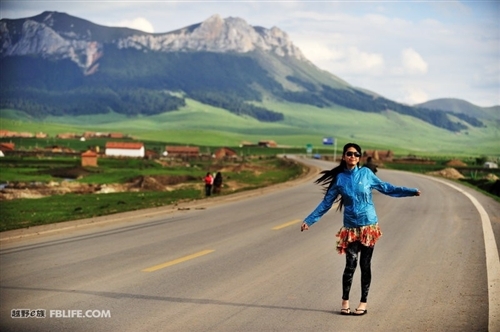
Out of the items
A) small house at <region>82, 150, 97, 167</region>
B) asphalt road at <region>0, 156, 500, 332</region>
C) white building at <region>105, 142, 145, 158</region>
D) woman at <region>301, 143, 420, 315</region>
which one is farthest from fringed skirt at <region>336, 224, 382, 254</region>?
white building at <region>105, 142, 145, 158</region>

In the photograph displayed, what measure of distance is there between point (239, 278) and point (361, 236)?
322 centimetres

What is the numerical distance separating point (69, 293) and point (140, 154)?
495ft

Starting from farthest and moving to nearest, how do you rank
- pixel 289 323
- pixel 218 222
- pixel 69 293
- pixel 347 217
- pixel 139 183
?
pixel 139 183 < pixel 218 222 < pixel 69 293 < pixel 347 217 < pixel 289 323

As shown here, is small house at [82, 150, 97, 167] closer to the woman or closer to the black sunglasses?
the woman

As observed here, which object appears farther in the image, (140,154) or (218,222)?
(140,154)

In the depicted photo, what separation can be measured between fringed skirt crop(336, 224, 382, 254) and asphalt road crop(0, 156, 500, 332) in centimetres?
87

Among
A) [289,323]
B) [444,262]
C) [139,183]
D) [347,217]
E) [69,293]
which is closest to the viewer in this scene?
[289,323]

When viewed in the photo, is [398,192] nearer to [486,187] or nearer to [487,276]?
[487,276]

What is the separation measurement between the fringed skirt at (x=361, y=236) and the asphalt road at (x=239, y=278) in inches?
34.1

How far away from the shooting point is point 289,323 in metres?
9.79

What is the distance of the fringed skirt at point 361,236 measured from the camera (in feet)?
34.4

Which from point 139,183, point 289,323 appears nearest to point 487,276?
point 289,323

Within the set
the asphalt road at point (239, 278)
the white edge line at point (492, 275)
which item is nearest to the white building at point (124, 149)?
the asphalt road at point (239, 278)

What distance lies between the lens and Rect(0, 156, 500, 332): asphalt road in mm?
9945
